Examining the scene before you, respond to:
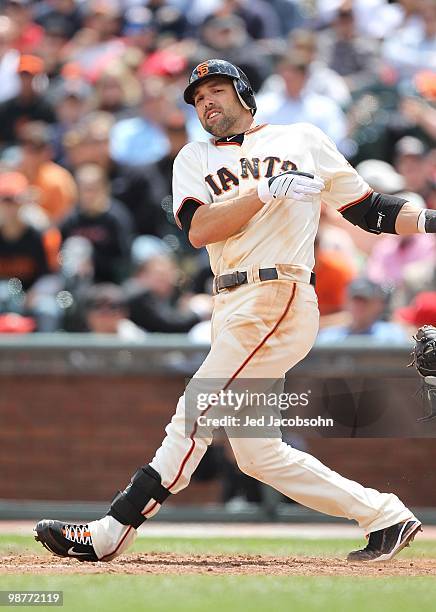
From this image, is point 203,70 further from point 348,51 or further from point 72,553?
point 348,51

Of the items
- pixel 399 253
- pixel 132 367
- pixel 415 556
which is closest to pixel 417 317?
pixel 399 253

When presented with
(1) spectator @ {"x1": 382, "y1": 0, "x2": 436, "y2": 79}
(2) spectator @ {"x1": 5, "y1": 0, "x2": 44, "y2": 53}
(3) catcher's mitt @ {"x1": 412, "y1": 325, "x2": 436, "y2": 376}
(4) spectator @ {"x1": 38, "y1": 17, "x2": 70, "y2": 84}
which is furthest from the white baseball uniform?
(2) spectator @ {"x1": 5, "y1": 0, "x2": 44, "y2": 53}

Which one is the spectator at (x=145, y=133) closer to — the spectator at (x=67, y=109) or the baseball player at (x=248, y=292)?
the spectator at (x=67, y=109)

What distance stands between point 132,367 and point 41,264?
1993 millimetres

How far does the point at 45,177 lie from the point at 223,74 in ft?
20.7

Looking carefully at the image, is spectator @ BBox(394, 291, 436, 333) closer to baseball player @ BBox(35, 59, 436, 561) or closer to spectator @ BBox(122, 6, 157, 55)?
baseball player @ BBox(35, 59, 436, 561)

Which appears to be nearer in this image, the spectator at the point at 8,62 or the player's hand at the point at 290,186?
the player's hand at the point at 290,186

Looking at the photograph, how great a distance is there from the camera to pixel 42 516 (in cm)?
864

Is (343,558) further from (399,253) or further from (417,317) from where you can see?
(399,253)

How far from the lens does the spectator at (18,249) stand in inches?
409

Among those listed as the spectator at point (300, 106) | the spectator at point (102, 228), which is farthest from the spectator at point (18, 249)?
the spectator at point (300, 106)

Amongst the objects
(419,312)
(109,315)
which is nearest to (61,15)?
(109,315)

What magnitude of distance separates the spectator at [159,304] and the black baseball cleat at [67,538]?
165 inches

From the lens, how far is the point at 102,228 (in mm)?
10586
